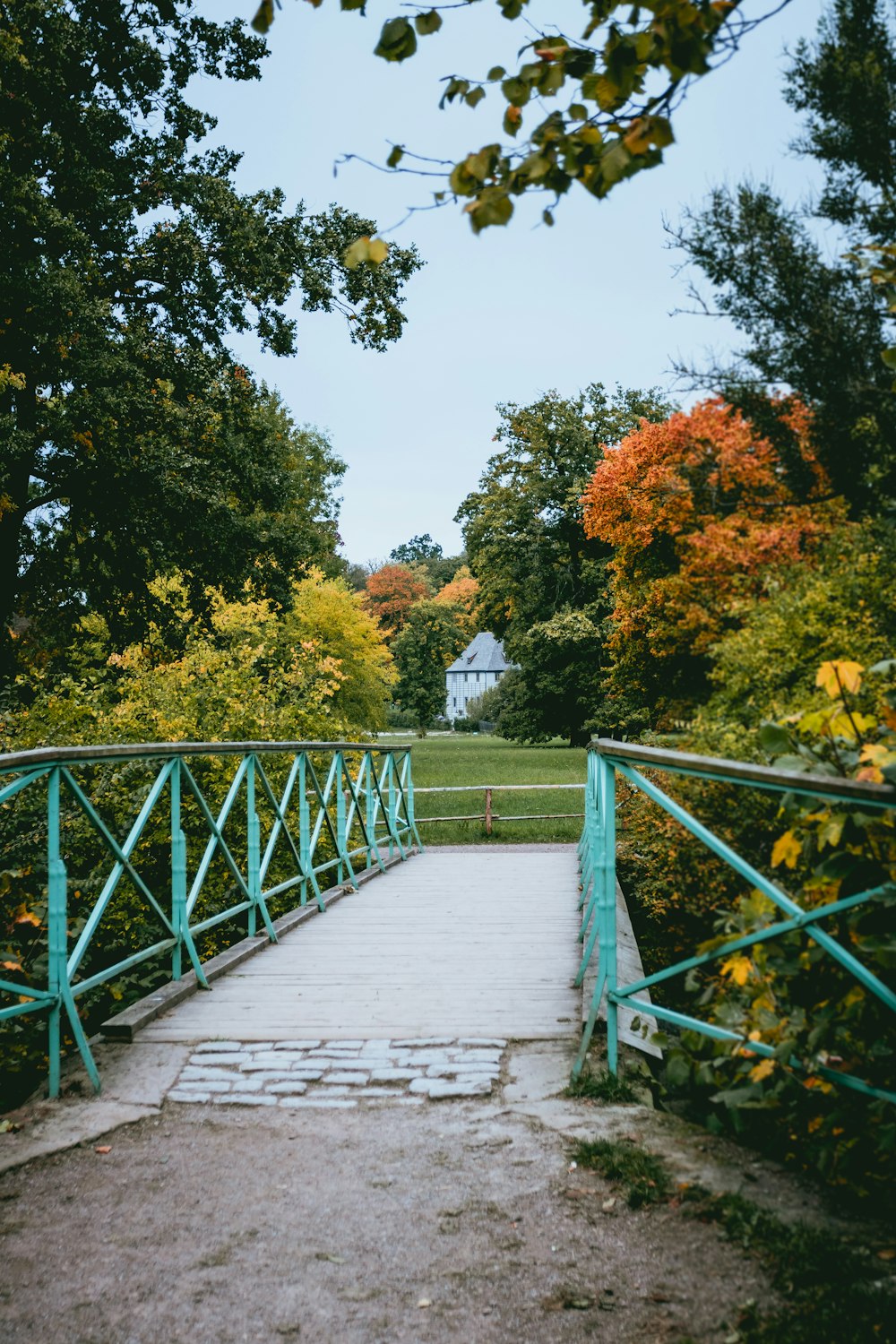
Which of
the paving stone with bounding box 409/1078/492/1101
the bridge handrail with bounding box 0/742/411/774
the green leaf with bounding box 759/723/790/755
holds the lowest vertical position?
the paving stone with bounding box 409/1078/492/1101

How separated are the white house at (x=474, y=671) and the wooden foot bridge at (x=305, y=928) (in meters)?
88.0

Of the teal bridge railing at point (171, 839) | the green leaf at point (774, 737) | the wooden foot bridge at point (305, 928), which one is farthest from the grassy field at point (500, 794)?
the green leaf at point (774, 737)

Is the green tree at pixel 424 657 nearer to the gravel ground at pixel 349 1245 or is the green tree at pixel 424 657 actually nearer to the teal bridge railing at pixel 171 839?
the teal bridge railing at pixel 171 839

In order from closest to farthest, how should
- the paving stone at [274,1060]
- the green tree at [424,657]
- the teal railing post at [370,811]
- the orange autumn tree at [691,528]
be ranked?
the paving stone at [274,1060] < the teal railing post at [370,811] < the orange autumn tree at [691,528] < the green tree at [424,657]

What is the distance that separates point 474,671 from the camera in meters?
99.5

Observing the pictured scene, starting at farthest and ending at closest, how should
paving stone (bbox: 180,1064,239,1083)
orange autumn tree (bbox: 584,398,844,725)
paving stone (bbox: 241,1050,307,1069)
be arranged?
orange autumn tree (bbox: 584,398,844,725) → paving stone (bbox: 241,1050,307,1069) → paving stone (bbox: 180,1064,239,1083)

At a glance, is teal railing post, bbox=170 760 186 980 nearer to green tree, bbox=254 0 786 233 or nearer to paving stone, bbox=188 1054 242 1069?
paving stone, bbox=188 1054 242 1069

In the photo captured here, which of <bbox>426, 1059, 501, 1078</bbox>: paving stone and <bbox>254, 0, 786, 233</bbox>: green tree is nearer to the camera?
<bbox>254, 0, 786, 233</bbox>: green tree

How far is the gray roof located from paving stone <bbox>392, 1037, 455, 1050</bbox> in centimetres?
9314

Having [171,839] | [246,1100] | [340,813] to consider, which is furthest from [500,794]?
[246,1100]

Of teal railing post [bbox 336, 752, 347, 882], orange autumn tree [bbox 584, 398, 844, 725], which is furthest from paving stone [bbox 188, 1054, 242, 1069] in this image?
orange autumn tree [bbox 584, 398, 844, 725]

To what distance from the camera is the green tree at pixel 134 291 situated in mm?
13367

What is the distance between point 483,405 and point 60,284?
24156 millimetres

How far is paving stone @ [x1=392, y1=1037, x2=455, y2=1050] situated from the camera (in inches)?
161
